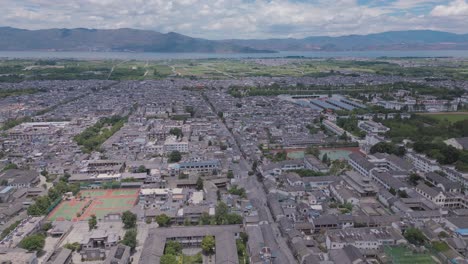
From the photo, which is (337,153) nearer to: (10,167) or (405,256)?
(405,256)

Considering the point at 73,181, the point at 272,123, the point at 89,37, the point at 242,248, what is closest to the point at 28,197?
the point at 73,181

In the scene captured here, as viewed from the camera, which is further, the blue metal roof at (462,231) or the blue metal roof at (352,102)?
the blue metal roof at (352,102)

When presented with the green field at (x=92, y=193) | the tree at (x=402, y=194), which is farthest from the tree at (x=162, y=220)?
the tree at (x=402, y=194)

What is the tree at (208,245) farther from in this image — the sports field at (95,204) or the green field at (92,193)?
the green field at (92,193)

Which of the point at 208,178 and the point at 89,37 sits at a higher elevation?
the point at 89,37

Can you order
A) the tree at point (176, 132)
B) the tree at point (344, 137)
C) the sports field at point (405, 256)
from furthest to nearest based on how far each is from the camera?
the tree at point (176, 132) < the tree at point (344, 137) < the sports field at point (405, 256)

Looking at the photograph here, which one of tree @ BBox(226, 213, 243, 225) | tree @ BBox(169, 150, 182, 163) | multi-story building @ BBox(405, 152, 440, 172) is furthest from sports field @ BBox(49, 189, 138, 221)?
multi-story building @ BBox(405, 152, 440, 172)

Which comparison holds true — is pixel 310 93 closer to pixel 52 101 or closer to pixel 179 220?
pixel 52 101
